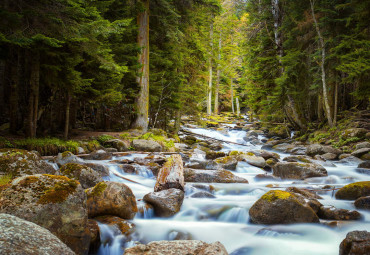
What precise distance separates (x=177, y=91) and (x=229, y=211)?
1081cm

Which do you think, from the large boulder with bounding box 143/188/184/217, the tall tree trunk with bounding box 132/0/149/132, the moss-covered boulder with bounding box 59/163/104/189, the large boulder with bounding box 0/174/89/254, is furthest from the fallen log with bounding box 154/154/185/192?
the tall tree trunk with bounding box 132/0/149/132

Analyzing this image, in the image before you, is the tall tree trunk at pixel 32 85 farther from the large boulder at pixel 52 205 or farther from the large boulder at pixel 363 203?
the large boulder at pixel 363 203

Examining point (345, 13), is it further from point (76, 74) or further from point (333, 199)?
point (76, 74)

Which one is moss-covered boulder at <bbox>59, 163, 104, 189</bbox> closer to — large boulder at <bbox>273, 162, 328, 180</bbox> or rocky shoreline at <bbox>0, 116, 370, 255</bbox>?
rocky shoreline at <bbox>0, 116, 370, 255</bbox>

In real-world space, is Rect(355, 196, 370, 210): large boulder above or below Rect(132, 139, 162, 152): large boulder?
below

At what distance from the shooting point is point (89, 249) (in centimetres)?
335

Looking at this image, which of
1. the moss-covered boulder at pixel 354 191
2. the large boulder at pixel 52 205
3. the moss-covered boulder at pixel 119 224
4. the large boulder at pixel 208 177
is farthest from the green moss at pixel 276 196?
the large boulder at pixel 52 205

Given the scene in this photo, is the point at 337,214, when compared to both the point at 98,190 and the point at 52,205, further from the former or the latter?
the point at 52,205

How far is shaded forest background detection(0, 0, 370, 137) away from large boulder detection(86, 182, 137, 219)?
13.0ft

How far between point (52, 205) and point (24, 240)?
100cm

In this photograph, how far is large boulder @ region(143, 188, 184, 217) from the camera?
4652 mm

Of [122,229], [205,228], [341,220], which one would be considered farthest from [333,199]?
[122,229]

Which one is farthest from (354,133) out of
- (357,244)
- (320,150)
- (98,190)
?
(98,190)

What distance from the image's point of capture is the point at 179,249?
2475 millimetres
